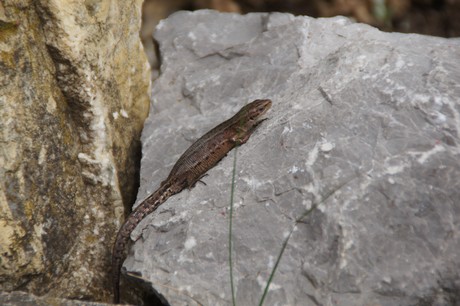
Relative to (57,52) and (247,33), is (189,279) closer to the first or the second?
(57,52)

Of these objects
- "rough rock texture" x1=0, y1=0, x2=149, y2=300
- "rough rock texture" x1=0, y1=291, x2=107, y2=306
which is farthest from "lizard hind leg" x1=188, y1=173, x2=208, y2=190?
"rough rock texture" x1=0, y1=291, x2=107, y2=306

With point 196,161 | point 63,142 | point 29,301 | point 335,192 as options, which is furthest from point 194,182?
point 29,301

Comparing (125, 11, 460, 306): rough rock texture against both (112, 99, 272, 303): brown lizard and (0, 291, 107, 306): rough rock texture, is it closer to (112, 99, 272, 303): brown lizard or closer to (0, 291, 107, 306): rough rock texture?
(112, 99, 272, 303): brown lizard

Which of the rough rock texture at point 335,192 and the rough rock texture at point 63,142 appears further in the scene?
the rough rock texture at point 63,142

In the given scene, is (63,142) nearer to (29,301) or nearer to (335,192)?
(29,301)

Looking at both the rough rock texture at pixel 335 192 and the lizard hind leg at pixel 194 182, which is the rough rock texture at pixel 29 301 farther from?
the lizard hind leg at pixel 194 182

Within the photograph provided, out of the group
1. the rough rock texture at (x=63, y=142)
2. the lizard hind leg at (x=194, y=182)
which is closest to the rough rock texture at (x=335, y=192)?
the lizard hind leg at (x=194, y=182)

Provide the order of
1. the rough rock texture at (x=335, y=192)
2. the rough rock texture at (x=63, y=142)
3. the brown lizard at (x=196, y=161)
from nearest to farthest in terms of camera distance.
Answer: the rough rock texture at (x=335, y=192) → the rough rock texture at (x=63, y=142) → the brown lizard at (x=196, y=161)
